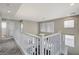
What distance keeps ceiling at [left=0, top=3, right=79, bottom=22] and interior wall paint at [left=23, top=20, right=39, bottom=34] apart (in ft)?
0.32

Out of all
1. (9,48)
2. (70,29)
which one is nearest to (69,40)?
(70,29)

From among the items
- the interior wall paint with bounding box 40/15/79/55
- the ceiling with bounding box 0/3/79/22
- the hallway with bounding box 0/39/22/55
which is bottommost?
the hallway with bounding box 0/39/22/55

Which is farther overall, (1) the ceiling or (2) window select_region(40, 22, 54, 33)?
(2) window select_region(40, 22, 54, 33)

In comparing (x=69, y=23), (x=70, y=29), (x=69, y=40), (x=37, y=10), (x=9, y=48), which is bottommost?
(x=9, y=48)

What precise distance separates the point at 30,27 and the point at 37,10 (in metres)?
0.36

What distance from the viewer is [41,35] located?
1911mm

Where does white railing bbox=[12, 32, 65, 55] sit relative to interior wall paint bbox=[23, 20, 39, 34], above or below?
below

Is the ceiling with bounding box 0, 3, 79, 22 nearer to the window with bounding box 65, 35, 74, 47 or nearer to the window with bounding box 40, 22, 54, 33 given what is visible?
the window with bounding box 40, 22, 54, 33

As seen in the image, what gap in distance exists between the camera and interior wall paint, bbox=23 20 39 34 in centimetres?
189

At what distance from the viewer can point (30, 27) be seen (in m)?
1.91

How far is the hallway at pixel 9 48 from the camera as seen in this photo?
184 cm

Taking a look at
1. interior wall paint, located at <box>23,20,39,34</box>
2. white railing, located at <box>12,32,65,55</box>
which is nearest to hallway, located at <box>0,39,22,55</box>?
white railing, located at <box>12,32,65,55</box>

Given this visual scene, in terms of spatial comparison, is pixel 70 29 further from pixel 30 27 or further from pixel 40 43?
pixel 30 27

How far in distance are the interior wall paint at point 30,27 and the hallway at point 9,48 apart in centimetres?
34
